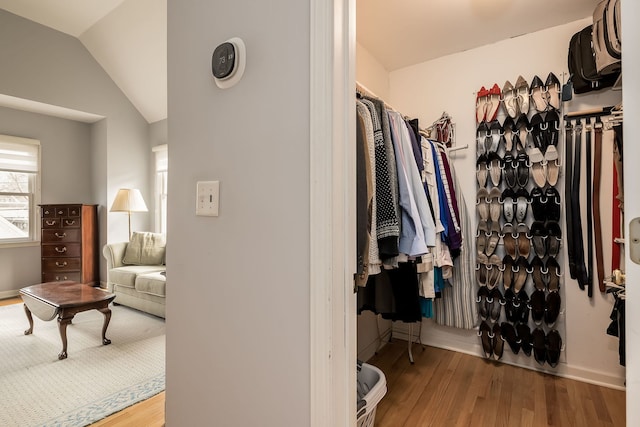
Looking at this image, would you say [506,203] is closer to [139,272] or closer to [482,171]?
[482,171]

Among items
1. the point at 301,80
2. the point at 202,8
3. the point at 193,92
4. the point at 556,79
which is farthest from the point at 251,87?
the point at 556,79

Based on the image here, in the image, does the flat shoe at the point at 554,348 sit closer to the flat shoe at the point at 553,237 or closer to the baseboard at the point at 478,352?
the baseboard at the point at 478,352

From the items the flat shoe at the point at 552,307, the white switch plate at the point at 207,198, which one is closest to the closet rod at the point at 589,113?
the flat shoe at the point at 552,307

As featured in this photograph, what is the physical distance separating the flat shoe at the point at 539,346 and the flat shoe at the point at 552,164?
1.05m

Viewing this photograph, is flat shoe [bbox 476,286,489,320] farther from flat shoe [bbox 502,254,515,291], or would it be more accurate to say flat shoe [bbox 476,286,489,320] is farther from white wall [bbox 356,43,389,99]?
white wall [bbox 356,43,389,99]

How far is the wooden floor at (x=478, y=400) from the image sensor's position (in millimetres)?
1734

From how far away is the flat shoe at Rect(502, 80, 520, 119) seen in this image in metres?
2.28

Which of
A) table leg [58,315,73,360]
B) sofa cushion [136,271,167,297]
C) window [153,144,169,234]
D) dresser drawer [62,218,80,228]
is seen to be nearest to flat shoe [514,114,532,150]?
sofa cushion [136,271,167,297]

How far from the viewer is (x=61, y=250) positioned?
4.48 m

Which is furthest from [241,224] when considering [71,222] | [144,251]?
[71,222]

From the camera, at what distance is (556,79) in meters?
2.17

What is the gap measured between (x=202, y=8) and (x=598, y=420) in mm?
2779

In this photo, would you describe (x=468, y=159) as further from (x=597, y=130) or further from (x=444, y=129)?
(x=597, y=130)

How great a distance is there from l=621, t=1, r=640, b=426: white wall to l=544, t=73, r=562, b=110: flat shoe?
1849mm
